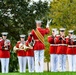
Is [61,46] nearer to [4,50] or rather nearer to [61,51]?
[61,51]

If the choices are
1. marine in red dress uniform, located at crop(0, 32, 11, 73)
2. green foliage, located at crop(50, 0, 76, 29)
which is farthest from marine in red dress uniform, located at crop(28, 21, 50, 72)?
green foliage, located at crop(50, 0, 76, 29)

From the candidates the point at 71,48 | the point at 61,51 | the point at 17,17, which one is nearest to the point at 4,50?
the point at 61,51

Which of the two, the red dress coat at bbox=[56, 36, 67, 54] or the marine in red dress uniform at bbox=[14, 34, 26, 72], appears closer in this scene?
the red dress coat at bbox=[56, 36, 67, 54]

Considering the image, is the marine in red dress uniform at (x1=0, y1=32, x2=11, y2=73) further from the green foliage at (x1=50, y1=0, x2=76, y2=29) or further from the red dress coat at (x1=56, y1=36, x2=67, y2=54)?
the green foliage at (x1=50, y1=0, x2=76, y2=29)

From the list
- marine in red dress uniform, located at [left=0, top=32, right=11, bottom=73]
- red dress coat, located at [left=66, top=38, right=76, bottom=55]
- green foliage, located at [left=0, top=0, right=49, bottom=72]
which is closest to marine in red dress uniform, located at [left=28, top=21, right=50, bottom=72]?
red dress coat, located at [left=66, top=38, right=76, bottom=55]

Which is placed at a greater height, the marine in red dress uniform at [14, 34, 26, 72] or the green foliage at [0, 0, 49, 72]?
the green foliage at [0, 0, 49, 72]

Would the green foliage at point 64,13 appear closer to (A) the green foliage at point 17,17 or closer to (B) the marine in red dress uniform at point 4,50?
(A) the green foliage at point 17,17

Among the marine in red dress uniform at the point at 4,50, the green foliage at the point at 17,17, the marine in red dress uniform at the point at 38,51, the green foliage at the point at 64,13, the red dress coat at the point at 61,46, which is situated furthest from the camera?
the green foliage at the point at 64,13

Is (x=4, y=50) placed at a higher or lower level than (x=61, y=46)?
lower

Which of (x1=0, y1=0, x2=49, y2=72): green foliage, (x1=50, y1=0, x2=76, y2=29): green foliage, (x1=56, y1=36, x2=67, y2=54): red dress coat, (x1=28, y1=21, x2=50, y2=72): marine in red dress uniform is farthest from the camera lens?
(x1=50, y1=0, x2=76, y2=29): green foliage

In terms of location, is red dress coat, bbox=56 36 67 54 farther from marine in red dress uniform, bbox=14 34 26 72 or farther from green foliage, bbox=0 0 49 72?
green foliage, bbox=0 0 49 72

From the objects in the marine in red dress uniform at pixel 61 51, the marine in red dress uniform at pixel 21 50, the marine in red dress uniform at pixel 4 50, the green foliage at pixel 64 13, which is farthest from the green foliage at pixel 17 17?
the marine in red dress uniform at pixel 61 51

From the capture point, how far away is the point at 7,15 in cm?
3916

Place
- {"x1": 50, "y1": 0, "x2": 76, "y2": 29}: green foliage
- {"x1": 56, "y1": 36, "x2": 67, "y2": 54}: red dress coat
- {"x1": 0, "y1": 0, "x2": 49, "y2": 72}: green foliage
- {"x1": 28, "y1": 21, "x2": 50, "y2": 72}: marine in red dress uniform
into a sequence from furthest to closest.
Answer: {"x1": 50, "y1": 0, "x2": 76, "y2": 29}: green foliage, {"x1": 0, "y1": 0, "x2": 49, "y2": 72}: green foliage, {"x1": 56, "y1": 36, "x2": 67, "y2": 54}: red dress coat, {"x1": 28, "y1": 21, "x2": 50, "y2": 72}: marine in red dress uniform
